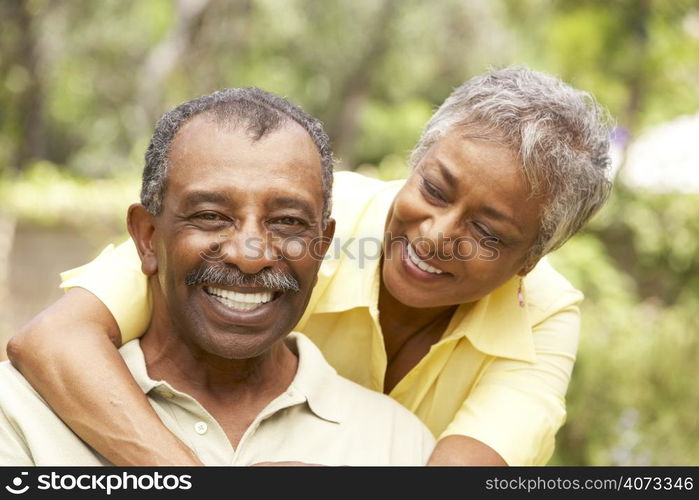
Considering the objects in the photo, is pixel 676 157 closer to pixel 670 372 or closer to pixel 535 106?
pixel 670 372

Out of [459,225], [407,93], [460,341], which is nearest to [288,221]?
[459,225]

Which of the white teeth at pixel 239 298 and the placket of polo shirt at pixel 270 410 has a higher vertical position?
the white teeth at pixel 239 298

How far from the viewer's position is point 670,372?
5.79 meters

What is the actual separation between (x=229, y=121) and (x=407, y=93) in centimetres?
1405

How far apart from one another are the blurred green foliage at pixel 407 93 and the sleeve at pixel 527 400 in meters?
0.83

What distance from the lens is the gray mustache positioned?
2.11 m

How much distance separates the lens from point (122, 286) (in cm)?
245

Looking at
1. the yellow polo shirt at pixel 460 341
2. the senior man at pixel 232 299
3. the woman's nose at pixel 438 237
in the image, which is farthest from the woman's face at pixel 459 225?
the senior man at pixel 232 299

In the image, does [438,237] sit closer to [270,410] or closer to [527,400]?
[527,400]

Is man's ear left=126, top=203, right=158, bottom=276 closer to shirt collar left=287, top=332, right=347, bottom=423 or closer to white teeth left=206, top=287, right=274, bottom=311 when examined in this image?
white teeth left=206, top=287, right=274, bottom=311

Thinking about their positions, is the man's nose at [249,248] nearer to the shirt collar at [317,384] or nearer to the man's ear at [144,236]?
the man's ear at [144,236]

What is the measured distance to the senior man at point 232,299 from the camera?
2.12 meters

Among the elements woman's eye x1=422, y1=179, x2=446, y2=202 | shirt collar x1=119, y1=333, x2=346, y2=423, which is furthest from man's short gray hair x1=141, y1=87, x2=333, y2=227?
woman's eye x1=422, y1=179, x2=446, y2=202

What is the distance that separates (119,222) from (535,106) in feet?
18.8
